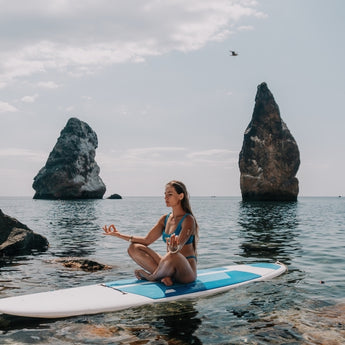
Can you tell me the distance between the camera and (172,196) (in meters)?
7.42

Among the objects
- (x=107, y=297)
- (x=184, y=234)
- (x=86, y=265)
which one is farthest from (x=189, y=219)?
(x=86, y=265)

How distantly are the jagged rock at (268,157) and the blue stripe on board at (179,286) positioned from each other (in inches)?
2946

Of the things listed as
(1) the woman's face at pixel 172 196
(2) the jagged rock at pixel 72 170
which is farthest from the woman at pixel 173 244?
(2) the jagged rock at pixel 72 170

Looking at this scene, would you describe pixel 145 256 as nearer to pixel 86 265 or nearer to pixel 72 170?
pixel 86 265

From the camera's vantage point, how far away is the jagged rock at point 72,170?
345 feet

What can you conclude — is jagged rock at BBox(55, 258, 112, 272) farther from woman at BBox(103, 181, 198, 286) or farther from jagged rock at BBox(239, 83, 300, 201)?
jagged rock at BBox(239, 83, 300, 201)

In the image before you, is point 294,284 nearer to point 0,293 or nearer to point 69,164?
point 0,293

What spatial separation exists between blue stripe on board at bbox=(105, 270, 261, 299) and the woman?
0.46 ft

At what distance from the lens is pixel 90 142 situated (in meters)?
117

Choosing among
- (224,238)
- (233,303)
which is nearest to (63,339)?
(233,303)

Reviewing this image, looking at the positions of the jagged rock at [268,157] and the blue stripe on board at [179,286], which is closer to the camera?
the blue stripe on board at [179,286]

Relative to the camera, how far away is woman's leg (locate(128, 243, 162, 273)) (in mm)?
7941

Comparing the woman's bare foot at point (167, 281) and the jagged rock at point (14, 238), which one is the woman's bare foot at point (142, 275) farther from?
the jagged rock at point (14, 238)

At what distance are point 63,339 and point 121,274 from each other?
5.35 meters
